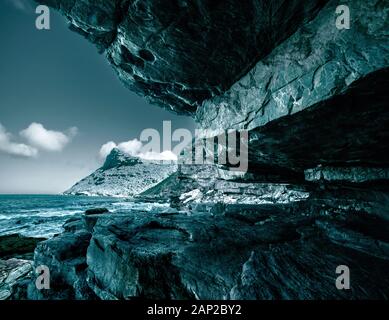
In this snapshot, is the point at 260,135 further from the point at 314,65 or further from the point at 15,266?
the point at 15,266

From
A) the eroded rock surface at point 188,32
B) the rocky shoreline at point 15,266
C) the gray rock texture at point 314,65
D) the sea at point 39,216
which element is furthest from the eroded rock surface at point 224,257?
the sea at point 39,216

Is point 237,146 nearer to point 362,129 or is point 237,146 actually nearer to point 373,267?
point 362,129

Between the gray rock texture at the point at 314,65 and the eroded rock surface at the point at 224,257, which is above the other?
the gray rock texture at the point at 314,65

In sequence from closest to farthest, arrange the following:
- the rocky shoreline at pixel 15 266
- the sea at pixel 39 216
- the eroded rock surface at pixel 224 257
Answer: the eroded rock surface at pixel 224 257, the rocky shoreline at pixel 15 266, the sea at pixel 39 216

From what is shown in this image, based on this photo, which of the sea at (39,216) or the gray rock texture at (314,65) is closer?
the gray rock texture at (314,65)

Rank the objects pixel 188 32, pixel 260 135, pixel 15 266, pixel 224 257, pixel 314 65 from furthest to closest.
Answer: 1. pixel 15 266
2. pixel 260 135
3. pixel 188 32
4. pixel 314 65
5. pixel 224 257

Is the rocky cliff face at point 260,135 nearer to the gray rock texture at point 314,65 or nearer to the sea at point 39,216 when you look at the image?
the gray rock texture at point 314,65

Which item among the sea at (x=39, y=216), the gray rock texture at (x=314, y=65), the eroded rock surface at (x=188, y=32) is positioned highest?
the eroded rock surface at (x=188, y=32)

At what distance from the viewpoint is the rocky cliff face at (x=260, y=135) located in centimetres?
559

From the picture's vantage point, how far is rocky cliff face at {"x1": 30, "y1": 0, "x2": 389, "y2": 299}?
18.4ft

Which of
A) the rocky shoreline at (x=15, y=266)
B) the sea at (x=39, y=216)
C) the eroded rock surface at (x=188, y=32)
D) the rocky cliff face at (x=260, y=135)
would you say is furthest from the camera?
Result: the sea at (x=39, y=216)

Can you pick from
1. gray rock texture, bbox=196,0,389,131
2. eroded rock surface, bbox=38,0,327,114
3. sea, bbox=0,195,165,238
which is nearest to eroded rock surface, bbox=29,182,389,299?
gray rock texture, bbox=196,0,389,131

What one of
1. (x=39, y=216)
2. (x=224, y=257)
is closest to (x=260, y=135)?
(x=224, y=257)

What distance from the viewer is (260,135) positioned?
9898 mm
